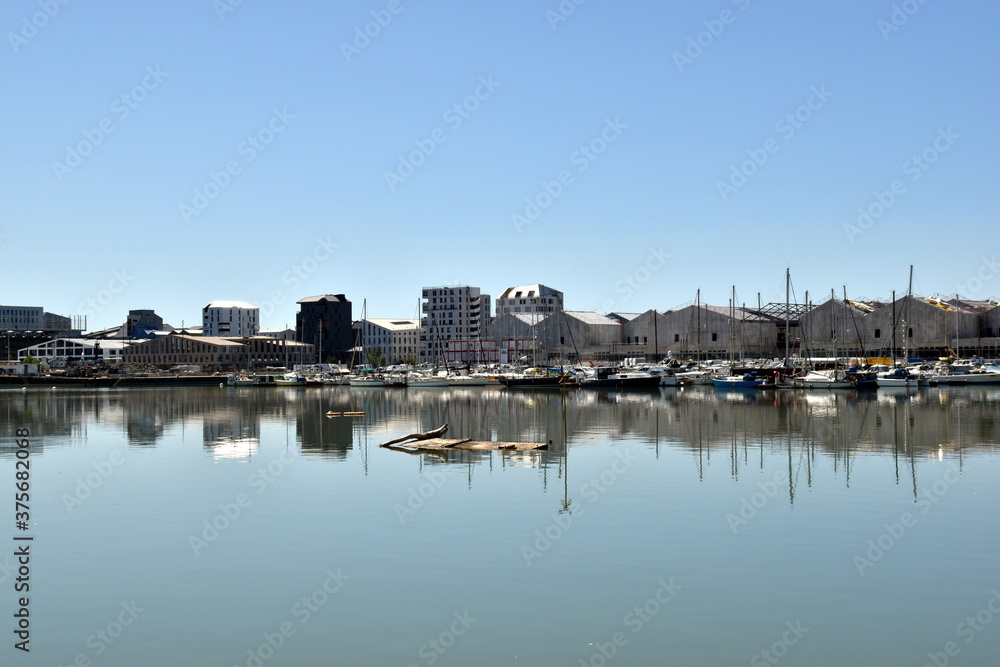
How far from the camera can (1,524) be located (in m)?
21.2

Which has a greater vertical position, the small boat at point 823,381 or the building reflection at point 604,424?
the small boat at point 823,381

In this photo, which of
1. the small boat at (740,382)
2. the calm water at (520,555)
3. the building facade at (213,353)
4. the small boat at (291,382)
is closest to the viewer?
the calm water at (520,555)

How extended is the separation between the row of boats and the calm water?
160ft

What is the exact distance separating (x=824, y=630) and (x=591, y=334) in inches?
5097

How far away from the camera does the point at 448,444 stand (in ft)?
120

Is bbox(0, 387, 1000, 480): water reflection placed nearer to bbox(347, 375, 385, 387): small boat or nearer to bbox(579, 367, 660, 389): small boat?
bbox(579, 367, 660, 389): small boat

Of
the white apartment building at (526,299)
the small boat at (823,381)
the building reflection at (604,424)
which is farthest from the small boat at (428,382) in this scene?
the white apartment building at (526,299)

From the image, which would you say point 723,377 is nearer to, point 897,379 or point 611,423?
point 897,379

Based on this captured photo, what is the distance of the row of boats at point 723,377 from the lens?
274ft

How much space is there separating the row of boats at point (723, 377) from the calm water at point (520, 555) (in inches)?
1916

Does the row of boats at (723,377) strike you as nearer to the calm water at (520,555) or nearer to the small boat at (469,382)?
the small boat at (469,382)

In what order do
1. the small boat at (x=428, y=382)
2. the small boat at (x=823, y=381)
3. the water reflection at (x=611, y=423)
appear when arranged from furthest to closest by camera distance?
1. the small boat at (x=428, y=382)
2. the small boat at (x=823, y=381)
3. the water reflection at (x=611, y=423)

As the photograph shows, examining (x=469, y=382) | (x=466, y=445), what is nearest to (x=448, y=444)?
(x=466, y=445)

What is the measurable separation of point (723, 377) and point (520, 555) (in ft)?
257
